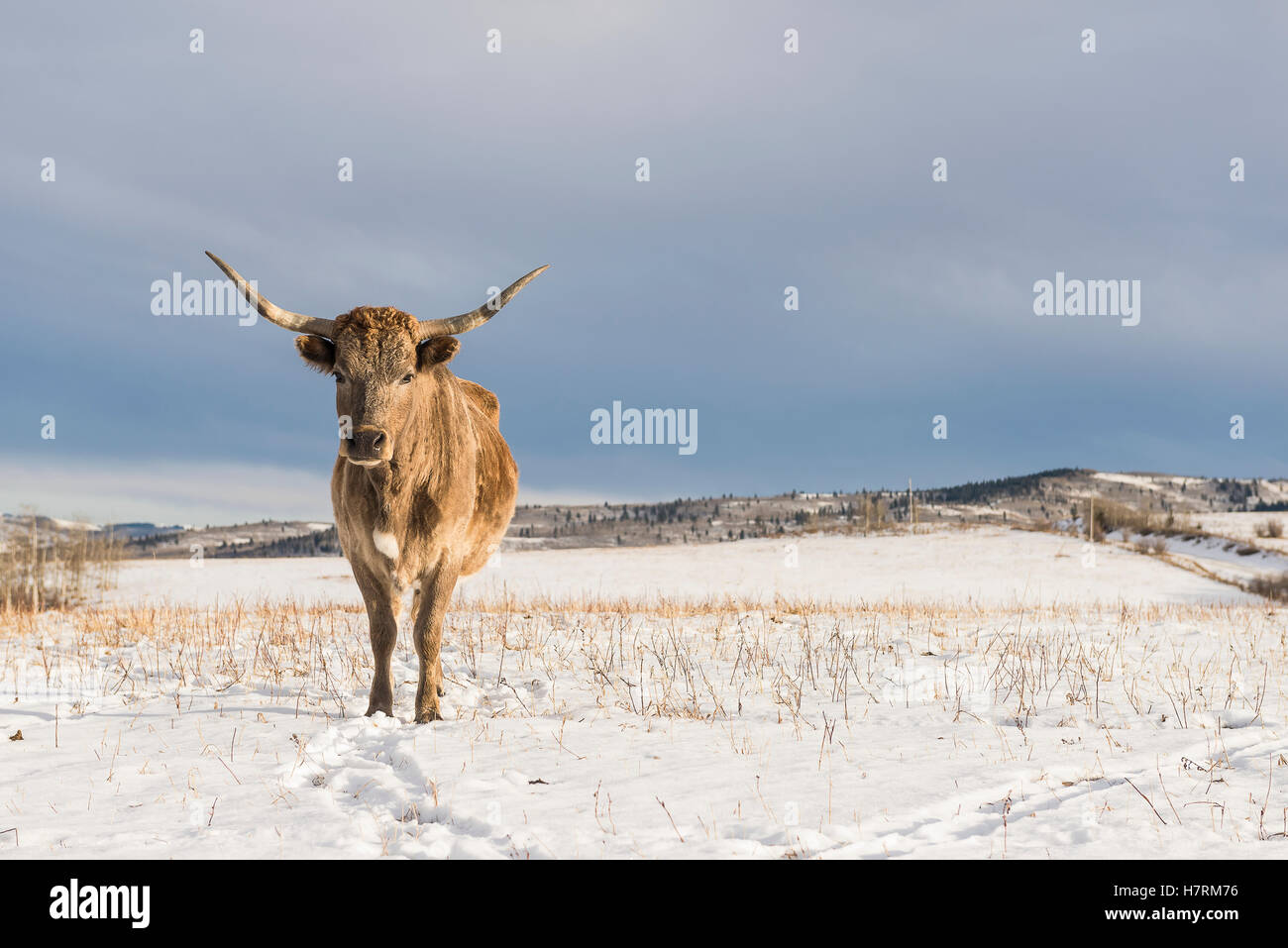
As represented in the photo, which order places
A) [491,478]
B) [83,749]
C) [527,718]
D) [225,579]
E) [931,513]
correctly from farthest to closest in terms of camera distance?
[931,513] < [225,579] < [491,478] < [527,718] < [83,749]

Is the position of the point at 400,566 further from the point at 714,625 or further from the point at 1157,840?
the point at 714,625

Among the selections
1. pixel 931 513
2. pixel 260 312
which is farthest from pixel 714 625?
pixel 931 513

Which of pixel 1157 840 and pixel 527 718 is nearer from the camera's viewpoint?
pixel 1157 840

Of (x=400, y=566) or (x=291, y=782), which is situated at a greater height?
(x=400, y=566)

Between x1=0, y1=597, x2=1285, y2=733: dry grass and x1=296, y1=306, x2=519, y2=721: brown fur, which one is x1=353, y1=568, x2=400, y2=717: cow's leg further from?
x1=0, y1=597, x2=1285, y2=733: dry grass

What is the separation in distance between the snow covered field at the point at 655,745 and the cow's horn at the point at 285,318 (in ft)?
10.5

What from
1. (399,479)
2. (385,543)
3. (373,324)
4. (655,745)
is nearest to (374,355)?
(373,324)

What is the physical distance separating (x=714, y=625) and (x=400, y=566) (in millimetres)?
6927

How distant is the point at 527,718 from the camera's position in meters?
6.45

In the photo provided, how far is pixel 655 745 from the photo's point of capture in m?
5.55

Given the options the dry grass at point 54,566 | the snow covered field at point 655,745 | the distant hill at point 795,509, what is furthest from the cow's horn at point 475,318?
the distant hill at point 795,509

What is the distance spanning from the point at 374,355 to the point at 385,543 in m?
1.57

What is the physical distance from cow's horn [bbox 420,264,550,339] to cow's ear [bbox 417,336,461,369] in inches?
4.0
